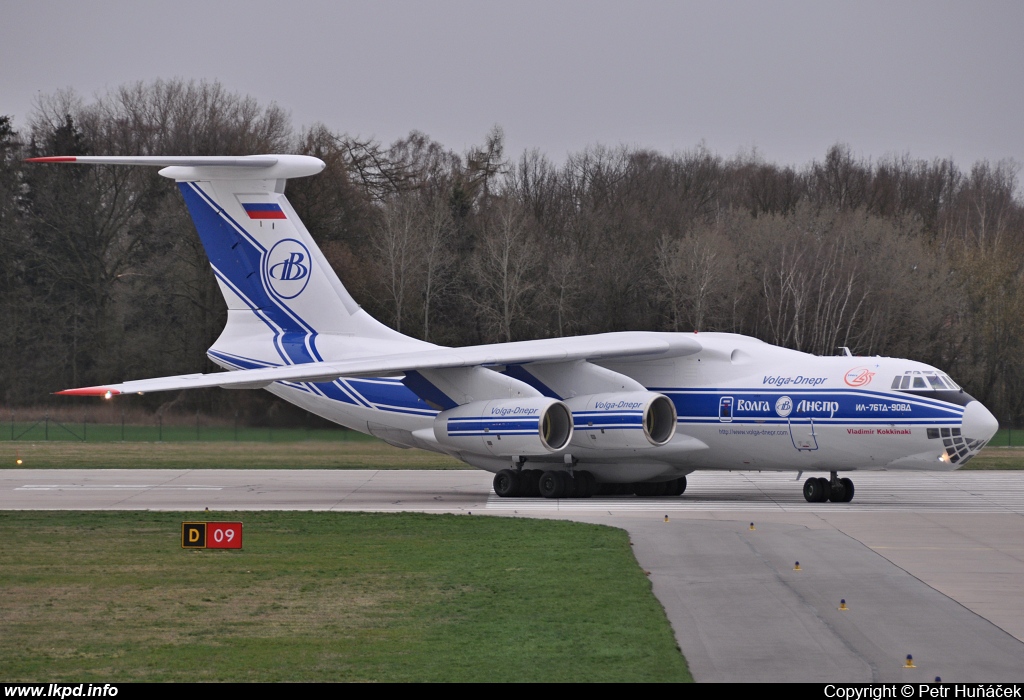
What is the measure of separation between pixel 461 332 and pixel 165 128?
14.4 m

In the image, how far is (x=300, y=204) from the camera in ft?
154

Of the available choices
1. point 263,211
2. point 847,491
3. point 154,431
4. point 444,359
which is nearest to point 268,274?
point 263,211

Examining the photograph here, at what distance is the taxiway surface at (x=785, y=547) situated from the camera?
30.5ft

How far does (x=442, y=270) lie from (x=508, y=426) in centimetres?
2787

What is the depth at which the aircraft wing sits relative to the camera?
2177 centimetres

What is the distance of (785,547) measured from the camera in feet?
52.0

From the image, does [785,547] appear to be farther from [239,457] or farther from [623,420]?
[239,457]

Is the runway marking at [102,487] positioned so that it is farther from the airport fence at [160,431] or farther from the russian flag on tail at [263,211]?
the airport fence at [160,431]

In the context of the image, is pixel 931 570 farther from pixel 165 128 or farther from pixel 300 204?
pixel 165 128

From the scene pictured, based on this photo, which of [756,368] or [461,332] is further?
[461,332]

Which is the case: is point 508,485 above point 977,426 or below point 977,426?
below

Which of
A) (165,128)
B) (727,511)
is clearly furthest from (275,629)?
(165,128)

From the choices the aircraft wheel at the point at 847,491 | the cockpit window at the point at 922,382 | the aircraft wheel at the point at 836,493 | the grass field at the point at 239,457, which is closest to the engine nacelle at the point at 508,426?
the aircraft wheel at the point at 836,493
